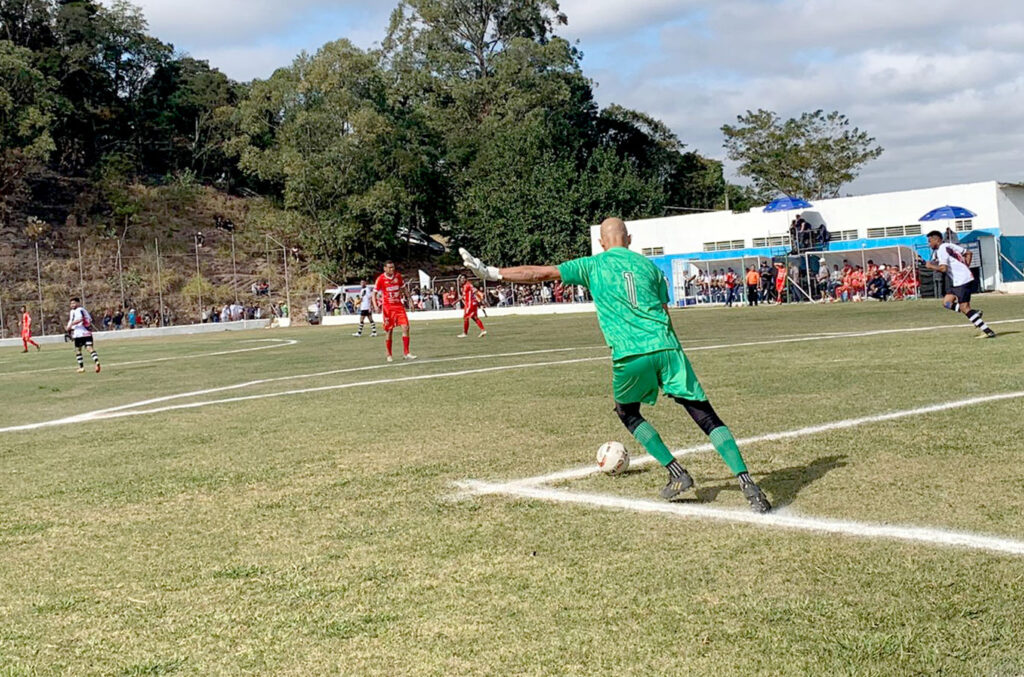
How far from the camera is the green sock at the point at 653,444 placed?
270 inches

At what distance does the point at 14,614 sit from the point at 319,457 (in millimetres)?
4321

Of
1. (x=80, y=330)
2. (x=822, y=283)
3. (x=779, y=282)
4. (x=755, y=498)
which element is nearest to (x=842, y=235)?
(x=822, y=283)

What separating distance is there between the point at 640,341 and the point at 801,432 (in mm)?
2994

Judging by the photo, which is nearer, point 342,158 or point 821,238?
point 821,238

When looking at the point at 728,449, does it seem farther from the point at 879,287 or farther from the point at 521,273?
the point at 879,287

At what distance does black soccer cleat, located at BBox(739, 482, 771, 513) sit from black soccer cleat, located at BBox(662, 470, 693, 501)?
1.64ft

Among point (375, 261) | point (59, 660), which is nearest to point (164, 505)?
point (59, 660)

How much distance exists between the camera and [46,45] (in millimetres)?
95375

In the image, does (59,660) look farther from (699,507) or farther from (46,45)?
(46,45)

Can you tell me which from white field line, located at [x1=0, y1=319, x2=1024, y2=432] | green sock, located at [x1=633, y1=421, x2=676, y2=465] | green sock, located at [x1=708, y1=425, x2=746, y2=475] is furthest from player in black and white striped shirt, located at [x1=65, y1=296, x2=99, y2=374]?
green sock, located at [x1=708, y1=425, x2=746, y2=475]

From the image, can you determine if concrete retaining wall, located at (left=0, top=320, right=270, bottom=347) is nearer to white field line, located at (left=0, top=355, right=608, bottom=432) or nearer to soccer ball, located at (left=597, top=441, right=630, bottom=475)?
white field line, located at (left=0, top=355, right=608, bottom=432)

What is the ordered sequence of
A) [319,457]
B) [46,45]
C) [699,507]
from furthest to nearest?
[46,45], [319,457], [699,507]

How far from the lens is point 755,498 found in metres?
6.25

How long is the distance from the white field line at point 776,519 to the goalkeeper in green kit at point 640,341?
0.95 ft
